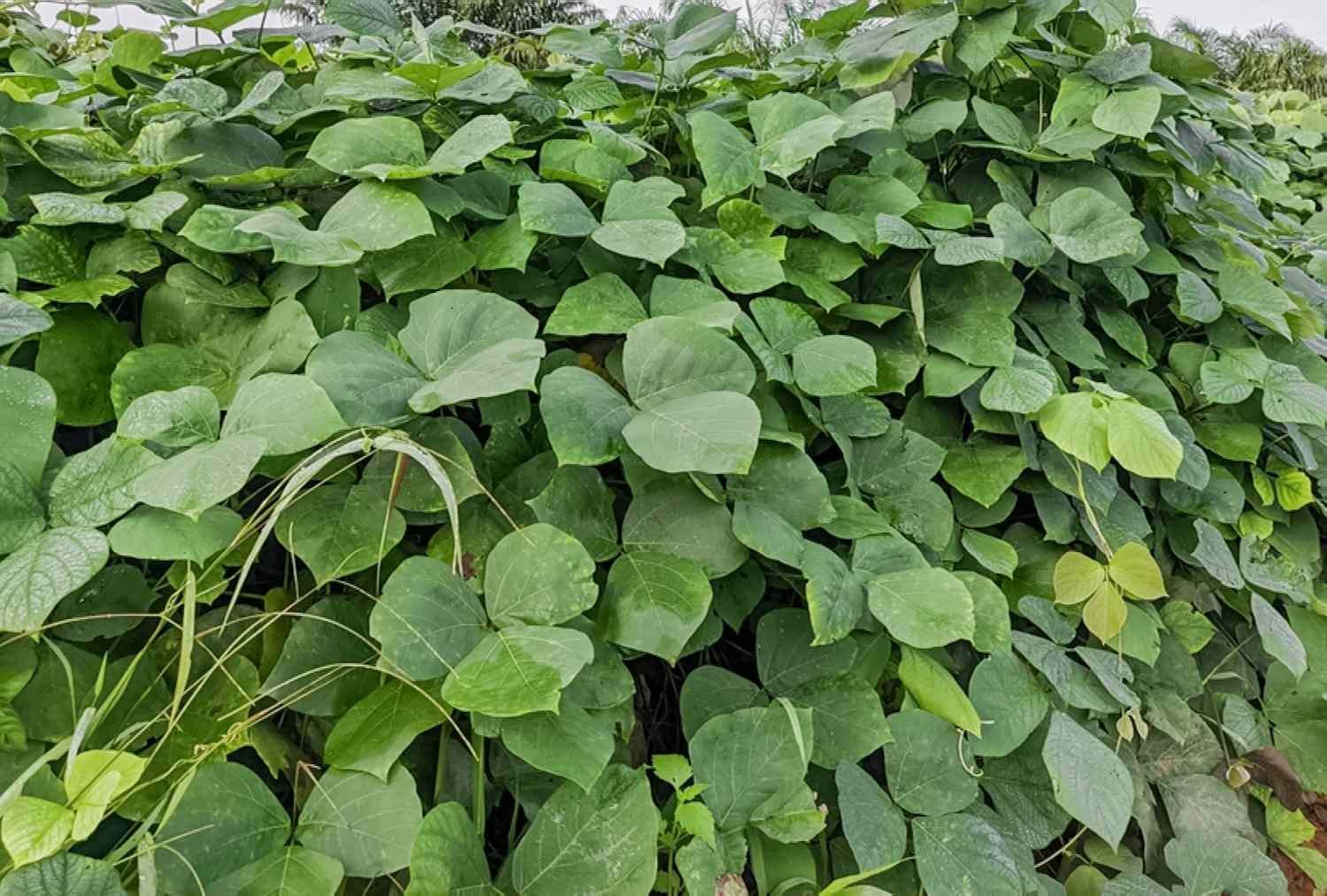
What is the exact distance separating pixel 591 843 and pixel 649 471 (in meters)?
0.28

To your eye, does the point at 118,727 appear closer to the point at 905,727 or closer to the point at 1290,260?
the point at 905,727

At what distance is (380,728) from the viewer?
0.62m

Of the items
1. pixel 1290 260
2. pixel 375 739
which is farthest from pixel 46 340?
pixel 1290 260

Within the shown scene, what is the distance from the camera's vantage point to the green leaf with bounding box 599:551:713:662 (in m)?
0.67

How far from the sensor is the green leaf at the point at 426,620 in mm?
597

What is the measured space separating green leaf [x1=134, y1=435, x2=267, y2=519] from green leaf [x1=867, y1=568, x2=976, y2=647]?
0.51 metres

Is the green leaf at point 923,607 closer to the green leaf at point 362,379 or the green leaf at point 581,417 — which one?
the green leaf at point 581,417

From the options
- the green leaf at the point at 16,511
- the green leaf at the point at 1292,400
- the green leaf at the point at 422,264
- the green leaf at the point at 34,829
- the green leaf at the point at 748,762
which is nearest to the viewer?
the green leaf at the point at 34,829

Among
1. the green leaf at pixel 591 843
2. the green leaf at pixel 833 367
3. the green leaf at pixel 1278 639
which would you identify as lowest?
the green leaf at pixel 1278 639

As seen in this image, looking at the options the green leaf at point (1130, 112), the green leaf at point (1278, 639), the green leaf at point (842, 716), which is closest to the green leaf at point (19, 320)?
the green leaf at point (842, 716)

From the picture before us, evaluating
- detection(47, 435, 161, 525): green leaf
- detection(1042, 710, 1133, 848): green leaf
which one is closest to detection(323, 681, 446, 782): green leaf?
detection(47, 435, 161, 525): green leaf

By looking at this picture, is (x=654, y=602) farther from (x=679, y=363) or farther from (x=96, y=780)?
(x=96, y=780)

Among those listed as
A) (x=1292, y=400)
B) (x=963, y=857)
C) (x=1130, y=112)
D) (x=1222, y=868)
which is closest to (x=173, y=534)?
(x=963, y=857)

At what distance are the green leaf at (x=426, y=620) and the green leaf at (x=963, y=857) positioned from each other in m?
0.43
